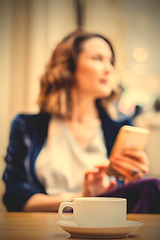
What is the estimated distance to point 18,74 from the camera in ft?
5.63

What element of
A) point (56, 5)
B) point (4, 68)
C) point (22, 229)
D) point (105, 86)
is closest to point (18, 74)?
point (4, 68)

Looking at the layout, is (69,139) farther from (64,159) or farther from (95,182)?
(95,182)

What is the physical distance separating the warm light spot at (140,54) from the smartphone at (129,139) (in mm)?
669

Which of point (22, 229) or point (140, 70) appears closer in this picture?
point (22, 229)

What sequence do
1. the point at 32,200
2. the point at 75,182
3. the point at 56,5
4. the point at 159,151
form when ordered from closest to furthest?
the point at 32,200 → the point at 75,182 → the point at 159,151 → the point at 56,5

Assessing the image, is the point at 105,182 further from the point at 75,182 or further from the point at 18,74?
the point at 18,74

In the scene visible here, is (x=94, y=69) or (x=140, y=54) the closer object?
(x=94, y=69)

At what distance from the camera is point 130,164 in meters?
1.17

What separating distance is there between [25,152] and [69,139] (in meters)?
0.17

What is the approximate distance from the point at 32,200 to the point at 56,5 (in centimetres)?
102

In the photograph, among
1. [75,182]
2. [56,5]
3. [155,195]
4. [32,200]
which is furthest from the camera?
[56,5]

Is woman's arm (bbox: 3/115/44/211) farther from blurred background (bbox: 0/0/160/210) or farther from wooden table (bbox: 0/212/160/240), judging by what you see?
wooden table (bbox: 0/212/160/240)

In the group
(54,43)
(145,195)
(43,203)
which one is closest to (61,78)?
(54,43)

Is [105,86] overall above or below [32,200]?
above
